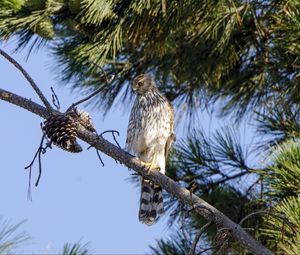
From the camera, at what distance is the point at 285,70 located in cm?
454

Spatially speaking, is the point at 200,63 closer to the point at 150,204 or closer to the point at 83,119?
the point at 150,204

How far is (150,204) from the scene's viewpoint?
4.23m

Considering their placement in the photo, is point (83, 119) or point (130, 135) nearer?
point (83, 119)

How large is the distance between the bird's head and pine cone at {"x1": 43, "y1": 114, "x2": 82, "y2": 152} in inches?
67.7

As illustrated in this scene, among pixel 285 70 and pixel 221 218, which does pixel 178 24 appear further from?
pixel 221 218

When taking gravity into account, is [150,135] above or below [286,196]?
above

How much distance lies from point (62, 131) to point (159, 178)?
36 cm

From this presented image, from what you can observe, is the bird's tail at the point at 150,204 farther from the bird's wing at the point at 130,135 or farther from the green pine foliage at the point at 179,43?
the green pine foliage at the point at 179,43

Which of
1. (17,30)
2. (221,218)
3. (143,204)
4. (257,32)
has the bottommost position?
(221,218)

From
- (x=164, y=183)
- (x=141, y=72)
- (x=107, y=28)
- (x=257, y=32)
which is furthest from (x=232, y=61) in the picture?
(x=164, y=183)

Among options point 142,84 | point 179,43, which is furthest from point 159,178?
point 179,43

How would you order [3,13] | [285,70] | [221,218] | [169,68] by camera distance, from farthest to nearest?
[169,68]
[285,70]
[3,13]
[221,218]

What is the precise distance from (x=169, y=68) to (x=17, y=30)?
1190 mm

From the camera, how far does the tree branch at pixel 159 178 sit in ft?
8.93
